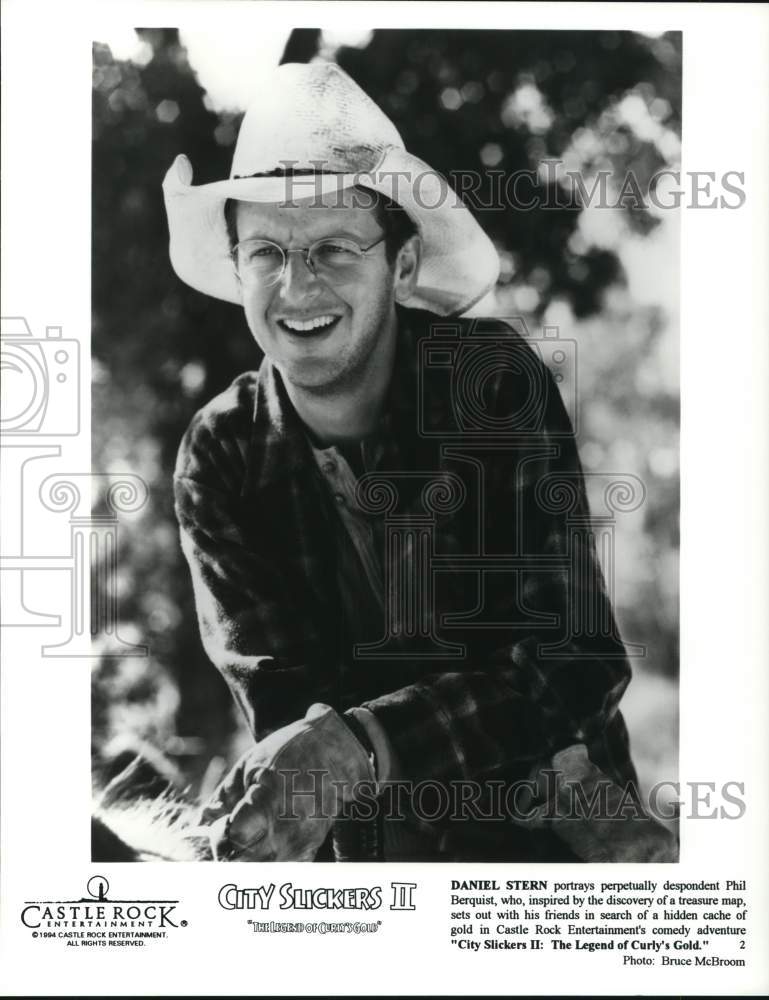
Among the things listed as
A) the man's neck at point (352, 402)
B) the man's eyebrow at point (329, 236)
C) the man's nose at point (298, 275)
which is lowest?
the man's neck at point (352, 402)

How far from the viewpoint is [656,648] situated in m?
3.56

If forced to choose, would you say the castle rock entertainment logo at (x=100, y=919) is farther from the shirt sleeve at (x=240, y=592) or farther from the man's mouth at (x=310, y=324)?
the man's mouth at (x=310, y=324)

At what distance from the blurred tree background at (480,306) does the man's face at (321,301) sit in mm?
120

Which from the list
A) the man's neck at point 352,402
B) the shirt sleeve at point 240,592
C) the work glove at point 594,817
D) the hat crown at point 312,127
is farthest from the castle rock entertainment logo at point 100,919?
the hat crown at point 312,127

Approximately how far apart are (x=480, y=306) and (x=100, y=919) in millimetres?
2559

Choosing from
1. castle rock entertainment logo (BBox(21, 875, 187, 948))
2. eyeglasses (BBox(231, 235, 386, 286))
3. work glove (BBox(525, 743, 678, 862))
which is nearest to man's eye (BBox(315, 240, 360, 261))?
eyeglasses (BBox(231, 235, 386, 286))

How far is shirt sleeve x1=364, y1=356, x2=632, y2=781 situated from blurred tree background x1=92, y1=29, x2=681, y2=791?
0.32 feet

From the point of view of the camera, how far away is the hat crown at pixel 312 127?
3.52 meters

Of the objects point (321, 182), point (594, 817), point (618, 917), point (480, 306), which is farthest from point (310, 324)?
point (618, 917)

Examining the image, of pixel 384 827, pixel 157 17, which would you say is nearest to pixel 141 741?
pixel 384 827

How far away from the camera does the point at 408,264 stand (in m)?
3.58

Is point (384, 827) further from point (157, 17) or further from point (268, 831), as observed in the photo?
point (157, 17)

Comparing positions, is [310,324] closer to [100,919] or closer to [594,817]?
[594,817]

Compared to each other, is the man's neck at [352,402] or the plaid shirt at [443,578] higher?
the man's neck at [352,402]
